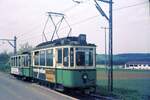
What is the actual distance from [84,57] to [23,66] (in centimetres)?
1476

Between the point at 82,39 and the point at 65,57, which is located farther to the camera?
the point at 82,39

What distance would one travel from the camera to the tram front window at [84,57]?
63.1 ft

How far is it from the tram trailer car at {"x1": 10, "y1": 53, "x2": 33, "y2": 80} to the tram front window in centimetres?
1041

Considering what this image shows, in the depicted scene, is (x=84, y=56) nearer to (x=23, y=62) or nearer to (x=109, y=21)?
(x=109, y=21)

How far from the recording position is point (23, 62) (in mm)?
33375

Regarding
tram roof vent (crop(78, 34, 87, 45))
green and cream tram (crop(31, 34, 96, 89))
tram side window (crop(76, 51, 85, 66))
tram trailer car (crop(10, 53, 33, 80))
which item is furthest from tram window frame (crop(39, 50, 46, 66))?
tram trailer car (crop(10, 53, 33, 80))

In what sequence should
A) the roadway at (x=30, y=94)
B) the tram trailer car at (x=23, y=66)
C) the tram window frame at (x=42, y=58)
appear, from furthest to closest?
the tram trailer car at (x=23, y=66) → the tram window frame at (x=42, y=58) → the roadway at (x=30, y=94)

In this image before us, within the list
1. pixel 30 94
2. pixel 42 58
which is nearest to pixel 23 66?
pixel 42 58

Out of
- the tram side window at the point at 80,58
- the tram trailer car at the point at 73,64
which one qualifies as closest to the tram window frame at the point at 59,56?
the tram trailer car at the point at 73,64

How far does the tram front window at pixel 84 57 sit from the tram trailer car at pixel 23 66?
34.2 feet

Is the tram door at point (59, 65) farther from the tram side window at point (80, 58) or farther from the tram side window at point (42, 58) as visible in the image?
the tram side window at point (42, 58)

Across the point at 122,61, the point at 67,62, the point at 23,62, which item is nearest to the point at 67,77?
the point at 67,62

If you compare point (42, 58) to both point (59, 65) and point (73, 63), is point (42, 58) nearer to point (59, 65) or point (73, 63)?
point (59, 65)

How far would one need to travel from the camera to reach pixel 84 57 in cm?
1948
